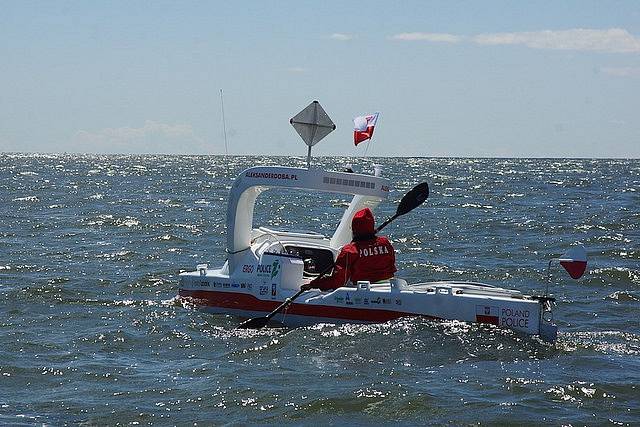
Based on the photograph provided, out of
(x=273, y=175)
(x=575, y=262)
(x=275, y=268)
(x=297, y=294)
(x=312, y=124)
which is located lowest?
(x=297, y=294)

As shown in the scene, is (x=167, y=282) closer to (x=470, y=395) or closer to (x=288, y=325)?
(x=288, y=325)

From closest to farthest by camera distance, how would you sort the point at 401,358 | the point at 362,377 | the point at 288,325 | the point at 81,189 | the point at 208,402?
the point at 208,402 < the point at 362,377 < the point at 401,358 < the point at 288,325 < the point at 81,189

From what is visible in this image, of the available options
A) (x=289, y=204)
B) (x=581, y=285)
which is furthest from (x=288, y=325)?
(x=289, y=204)

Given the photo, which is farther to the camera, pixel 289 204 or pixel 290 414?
pixel 289 204

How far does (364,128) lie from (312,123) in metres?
0.98

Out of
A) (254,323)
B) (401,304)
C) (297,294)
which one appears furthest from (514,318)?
(254,323)

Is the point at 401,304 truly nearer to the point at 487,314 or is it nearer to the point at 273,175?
the point at 487,314

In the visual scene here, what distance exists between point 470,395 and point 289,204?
3223cm

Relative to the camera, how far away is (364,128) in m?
15.7

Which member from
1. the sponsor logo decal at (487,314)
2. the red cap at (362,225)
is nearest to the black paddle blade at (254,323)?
the red cap at (362,225)

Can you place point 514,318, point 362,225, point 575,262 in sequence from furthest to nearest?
1. point 362,225
2. point 514,318
3. point 575,262

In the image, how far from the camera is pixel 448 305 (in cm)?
1311

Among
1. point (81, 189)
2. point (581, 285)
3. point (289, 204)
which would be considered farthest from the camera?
point (81, 189)

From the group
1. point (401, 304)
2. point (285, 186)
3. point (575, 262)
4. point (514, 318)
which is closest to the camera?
point (575, 262)
